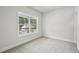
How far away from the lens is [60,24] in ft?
17.0

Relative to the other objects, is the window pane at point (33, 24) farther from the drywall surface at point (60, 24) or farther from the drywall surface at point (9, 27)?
the drywall surface at point (9, 27)

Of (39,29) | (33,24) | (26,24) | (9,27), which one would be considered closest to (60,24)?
(39,29)

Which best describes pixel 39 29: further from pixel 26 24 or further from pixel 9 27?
pixel 9 27

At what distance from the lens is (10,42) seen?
3230 mm

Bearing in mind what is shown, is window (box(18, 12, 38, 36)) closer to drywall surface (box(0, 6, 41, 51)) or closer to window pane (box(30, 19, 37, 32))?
window pane (box(30, 19, 37, 32))

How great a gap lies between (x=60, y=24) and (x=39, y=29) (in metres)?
1.93

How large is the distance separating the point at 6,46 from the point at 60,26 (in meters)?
4.04

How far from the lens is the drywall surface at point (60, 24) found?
4595 millimetres

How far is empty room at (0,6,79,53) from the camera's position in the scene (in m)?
2.95
